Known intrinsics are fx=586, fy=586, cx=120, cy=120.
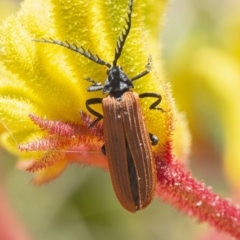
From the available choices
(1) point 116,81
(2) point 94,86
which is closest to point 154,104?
(2) point 94,86

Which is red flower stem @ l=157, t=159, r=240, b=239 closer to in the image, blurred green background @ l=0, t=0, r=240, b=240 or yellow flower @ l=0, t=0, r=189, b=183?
yellow flower @ l=0, t=0, r=189, b=183

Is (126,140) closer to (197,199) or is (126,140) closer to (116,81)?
(116,81)

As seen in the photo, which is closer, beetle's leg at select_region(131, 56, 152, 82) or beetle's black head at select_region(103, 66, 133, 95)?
beetle's leg at select_region(131, 56, 152, 82)

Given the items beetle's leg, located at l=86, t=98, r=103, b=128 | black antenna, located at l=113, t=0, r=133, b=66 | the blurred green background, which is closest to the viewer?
black antenna, located at l=113, t=0, r=133, b=66

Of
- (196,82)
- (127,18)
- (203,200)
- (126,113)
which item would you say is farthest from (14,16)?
(196,82)

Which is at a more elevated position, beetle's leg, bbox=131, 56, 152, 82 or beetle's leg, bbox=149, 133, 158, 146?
beetle's leg, bbox=131, 56, 152, 82

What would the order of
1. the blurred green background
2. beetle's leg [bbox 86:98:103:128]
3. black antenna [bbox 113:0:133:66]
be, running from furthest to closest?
the blurred green background → beetle's leg [bbox 86:98:103:128] → black antenna [bbox 113:0:133:66]

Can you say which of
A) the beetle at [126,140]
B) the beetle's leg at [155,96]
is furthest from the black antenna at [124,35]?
the beetle's leg at [155,96]

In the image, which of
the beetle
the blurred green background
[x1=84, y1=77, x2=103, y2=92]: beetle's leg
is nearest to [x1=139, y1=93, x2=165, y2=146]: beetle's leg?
the beetle
